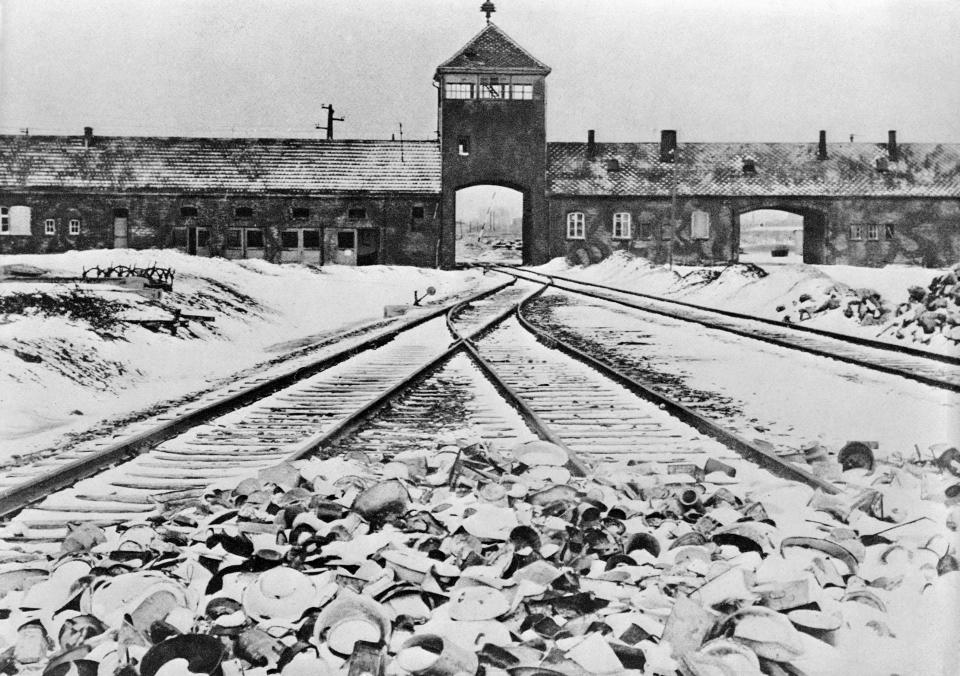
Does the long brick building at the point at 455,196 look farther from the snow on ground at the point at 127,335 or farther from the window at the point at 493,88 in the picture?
the snow on ground at the point at 127,335

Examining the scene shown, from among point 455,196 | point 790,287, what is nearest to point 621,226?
point 455,196

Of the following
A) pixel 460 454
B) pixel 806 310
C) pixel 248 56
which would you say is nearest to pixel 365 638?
pixel 460 454

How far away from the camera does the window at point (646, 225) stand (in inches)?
1271

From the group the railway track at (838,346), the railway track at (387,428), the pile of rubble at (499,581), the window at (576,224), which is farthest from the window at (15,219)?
the window at (576,224)

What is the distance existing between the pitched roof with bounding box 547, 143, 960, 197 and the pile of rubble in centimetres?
2429

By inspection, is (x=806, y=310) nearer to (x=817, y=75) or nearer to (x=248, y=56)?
(x=817, y=75)

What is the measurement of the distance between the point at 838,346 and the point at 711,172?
937 inches

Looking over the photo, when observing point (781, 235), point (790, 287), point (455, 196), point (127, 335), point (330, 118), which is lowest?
point (127, 335)

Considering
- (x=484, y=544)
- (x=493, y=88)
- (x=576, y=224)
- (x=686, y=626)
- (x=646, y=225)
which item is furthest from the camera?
(x=646, y=225)

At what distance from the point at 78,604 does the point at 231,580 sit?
0.54m

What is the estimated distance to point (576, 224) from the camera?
31.9m

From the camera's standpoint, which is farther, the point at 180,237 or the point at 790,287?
the point at 180,237

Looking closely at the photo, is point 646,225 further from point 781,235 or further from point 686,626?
point 686,626

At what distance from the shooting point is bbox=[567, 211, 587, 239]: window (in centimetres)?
3188
